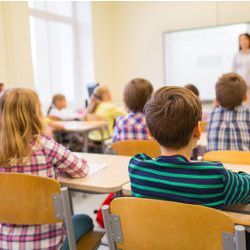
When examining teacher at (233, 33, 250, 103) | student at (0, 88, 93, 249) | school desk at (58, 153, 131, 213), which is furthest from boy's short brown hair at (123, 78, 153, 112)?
teacher at (233, 33, 250, 103)

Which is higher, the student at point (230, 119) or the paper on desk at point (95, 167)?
the student at point (230, 119)

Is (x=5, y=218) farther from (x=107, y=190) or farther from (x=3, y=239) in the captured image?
(x=107, y=190)

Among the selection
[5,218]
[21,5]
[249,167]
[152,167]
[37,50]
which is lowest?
[5,218]

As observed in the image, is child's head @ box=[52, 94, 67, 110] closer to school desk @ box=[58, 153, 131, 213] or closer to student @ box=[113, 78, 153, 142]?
student @ box=[113, 78, 153, 142]

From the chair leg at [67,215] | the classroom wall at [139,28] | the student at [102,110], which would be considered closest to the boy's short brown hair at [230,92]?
the chair leg at [67,215]

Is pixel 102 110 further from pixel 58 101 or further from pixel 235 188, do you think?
pixel 235 188

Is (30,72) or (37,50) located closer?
(30,72)

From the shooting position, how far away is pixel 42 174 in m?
1.50

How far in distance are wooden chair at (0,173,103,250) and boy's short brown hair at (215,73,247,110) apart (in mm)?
1328

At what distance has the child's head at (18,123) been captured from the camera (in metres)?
1.47

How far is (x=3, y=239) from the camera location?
146 centimetres

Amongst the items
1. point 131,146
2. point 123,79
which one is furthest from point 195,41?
point 131,146

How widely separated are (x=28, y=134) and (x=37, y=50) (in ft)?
13.5

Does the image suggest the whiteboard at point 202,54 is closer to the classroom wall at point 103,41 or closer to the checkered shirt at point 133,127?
the classroom wall at point 103,41
